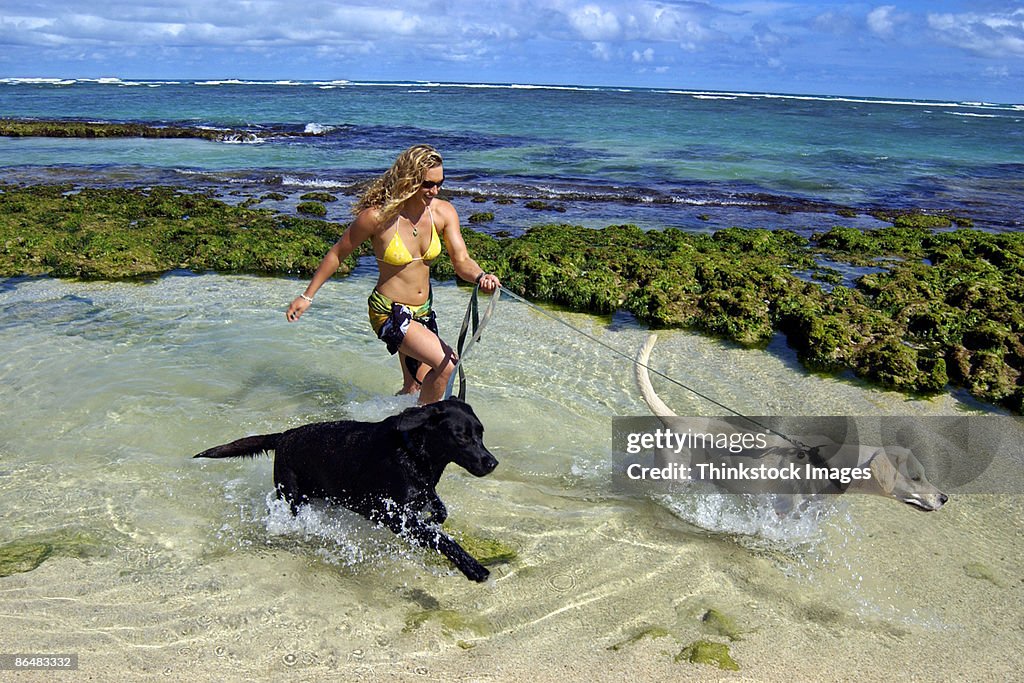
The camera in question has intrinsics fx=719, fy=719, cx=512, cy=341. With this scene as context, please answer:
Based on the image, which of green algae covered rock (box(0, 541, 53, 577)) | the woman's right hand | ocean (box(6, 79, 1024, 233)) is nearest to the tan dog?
the woman's right hand

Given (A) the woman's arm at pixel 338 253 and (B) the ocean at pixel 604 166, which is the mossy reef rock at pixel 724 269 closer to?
(B) the ocean at pixel 604 166

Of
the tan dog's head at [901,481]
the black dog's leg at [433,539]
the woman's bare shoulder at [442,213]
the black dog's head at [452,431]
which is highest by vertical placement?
the woman's bare shoulder at [442,213]

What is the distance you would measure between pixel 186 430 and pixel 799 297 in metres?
7.31

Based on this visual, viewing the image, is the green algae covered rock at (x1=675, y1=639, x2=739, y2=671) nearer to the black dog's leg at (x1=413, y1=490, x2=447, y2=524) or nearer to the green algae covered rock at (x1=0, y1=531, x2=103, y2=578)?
the black dog's leg at (x1=413, y1=490, x2=447, y2=524)

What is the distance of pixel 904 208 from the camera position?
19.8 metres

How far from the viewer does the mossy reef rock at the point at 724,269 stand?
7.83 m

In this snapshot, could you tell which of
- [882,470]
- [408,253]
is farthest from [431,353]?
[882,470]

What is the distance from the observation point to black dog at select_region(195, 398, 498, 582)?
4.04m

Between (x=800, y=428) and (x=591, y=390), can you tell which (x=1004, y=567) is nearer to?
(x=800, y=428)

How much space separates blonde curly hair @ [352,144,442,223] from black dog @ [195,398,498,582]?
156 cm

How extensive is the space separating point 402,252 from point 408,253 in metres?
0.05

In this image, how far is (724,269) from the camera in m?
10.3

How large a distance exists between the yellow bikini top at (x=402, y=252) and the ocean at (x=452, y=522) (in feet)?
5.42

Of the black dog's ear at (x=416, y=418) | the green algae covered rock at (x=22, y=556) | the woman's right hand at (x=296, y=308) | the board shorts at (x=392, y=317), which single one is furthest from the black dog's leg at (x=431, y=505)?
the green algae covered rock at (x=22, y=556)
